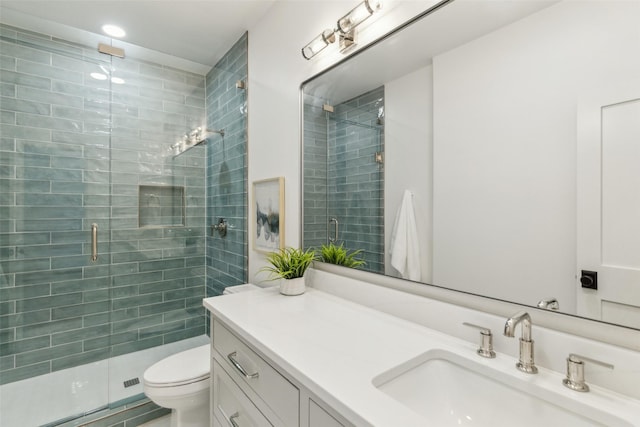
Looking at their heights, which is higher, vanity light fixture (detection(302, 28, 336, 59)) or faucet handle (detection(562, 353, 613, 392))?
vanity light fixture (detection(302, 28, 336, 59))

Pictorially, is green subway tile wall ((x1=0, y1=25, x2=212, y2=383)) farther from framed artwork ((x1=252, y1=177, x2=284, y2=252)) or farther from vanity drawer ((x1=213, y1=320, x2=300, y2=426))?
vanity drawer ((x1=213, y1=320, x2=300, y2=426))

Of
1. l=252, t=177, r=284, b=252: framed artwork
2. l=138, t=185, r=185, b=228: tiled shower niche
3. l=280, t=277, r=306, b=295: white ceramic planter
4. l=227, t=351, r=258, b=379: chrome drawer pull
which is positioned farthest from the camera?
l=138, t=185, r=185, b=228: tiled shower niche

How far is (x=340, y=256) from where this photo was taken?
1.41 meters

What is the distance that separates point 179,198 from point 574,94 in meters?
2.49

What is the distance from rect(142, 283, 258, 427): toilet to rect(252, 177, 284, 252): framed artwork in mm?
745

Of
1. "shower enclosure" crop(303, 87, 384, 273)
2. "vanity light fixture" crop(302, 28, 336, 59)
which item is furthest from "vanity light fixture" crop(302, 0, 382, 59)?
"shower enclosure" crop(303, 87, 384, 273)

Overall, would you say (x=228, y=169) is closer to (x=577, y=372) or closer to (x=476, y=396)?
(x=476, y=396)

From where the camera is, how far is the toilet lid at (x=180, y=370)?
4.80ft

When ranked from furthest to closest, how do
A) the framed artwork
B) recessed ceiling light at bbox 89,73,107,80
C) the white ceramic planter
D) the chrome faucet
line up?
recessed ceiling light at bbox 89,73,107,80 < the framed artwork < the white ceramic planter < the chrome faucet

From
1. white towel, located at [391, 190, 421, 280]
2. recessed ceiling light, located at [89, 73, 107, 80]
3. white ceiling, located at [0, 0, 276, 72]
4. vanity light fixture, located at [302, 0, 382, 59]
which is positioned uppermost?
white ceiling, located at [0, 0, 276, 72]

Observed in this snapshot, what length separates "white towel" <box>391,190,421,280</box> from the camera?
1.07 meters

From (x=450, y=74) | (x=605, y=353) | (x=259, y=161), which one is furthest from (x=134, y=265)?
(x=605, y=353)

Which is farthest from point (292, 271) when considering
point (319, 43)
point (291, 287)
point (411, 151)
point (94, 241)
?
point (94, 241)

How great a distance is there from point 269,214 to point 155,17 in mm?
1499
